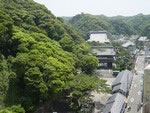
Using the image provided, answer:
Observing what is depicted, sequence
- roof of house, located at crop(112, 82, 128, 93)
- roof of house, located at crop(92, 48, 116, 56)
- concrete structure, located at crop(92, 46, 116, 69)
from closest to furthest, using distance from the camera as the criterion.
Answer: roof of house, located at crop(112, 82, 128, 93)
concrete structure, located at crop(92, 46, 116, 69)
roof of house, located at crop(92, 48, 116, 56)

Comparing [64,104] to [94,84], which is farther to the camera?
[64,104]

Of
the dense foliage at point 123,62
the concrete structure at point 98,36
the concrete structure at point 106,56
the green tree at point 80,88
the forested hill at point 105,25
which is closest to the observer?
the green tree at point 80,88

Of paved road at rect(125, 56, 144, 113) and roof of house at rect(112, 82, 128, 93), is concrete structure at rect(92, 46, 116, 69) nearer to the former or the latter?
paved road at rect(125, 56, 144, 113)

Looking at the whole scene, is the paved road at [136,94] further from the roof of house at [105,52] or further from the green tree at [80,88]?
the roof of house at [105,52]

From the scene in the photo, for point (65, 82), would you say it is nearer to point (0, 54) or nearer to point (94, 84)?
point (94, 84)

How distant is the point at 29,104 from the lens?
979 inches

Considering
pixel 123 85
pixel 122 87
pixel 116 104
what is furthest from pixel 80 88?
pixel 123 85

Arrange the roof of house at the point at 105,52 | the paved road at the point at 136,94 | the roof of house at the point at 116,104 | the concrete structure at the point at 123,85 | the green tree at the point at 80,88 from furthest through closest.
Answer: the roof of house at the point at 105,52
the concrete structure at the point at 123,85
the paved road at the point at 136,94
the green tree at the point at 80,88
the roof of house at the point at 116,104

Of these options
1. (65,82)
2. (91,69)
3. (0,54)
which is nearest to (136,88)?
(91,69)

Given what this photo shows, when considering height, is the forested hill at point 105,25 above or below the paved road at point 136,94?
above

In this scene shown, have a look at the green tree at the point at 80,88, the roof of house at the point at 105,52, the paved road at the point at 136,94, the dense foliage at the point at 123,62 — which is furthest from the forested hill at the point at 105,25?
the green tree at the point at 80,88

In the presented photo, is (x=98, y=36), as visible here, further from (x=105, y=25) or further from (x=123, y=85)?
(x=123, y=85)

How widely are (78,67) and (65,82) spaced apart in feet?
40.4

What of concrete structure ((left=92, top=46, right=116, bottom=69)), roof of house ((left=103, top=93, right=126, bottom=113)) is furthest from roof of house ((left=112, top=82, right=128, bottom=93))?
concrete structure ((left=92, top=46, right=116, bottom=69))
